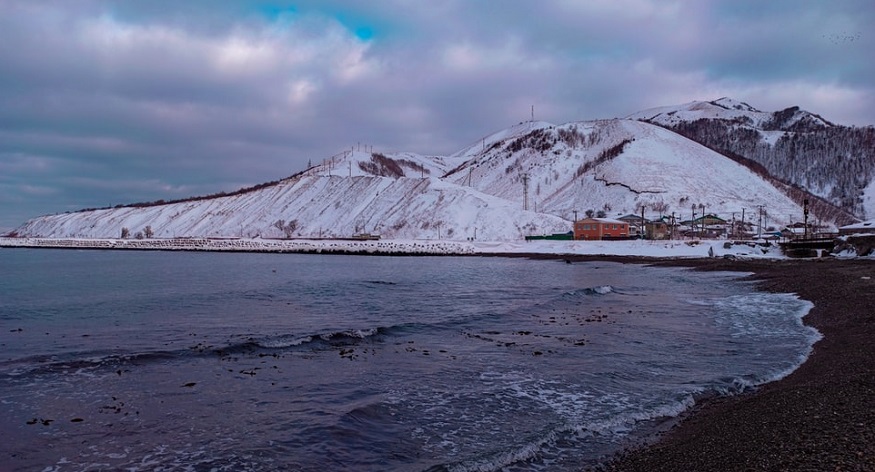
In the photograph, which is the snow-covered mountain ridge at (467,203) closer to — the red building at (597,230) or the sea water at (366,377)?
the red building at (597,230)

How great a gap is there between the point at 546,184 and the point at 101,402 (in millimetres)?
190231

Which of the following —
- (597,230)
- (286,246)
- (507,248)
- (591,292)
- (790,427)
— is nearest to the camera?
(790,427)

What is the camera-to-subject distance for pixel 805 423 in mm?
8320

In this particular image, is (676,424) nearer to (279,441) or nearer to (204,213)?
(279,441)

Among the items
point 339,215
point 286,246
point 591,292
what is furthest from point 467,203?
point 591,292

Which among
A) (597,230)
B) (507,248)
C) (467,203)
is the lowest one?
(507,248)

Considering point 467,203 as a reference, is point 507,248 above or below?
below

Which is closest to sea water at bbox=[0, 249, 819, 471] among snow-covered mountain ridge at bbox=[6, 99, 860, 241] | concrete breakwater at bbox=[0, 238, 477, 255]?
concrete breakwater at bbox=[0, 238, 477, 255]

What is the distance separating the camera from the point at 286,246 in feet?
359

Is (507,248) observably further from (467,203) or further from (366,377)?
(366,377)

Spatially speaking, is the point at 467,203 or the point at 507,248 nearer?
the point at 507,248

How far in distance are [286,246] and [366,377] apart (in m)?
99.4

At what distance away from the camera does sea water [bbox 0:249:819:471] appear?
912 cm

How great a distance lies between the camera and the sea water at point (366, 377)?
9.12 meters
